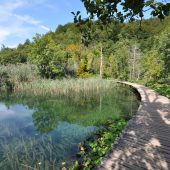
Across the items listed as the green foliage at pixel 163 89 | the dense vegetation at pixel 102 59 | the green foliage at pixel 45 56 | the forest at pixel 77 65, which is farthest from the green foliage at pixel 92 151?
the green foliage at pixel 45 56

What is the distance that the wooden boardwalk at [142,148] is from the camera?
11.1 ft

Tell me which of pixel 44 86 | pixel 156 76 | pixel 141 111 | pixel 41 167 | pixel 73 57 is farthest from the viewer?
pixel 73 57

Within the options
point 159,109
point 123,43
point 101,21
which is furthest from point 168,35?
point 101,21

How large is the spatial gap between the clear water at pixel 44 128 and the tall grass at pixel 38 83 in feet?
6.86

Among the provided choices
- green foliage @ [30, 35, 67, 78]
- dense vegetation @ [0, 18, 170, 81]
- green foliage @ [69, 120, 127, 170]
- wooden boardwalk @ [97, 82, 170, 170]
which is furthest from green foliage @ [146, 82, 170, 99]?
green foliage @ [30, 35, 67, 78]

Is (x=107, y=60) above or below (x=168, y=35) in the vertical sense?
below

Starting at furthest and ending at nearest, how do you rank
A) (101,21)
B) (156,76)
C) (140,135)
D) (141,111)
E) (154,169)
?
(156,76) < (141,111) < (140,135) < (154,169) < (101,21)

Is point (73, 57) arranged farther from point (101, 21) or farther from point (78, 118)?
point (101, 21)

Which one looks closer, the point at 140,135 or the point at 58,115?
the point at 140,135

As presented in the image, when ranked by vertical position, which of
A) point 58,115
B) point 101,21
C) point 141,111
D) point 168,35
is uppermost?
point 168,35

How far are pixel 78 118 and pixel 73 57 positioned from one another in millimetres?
19552

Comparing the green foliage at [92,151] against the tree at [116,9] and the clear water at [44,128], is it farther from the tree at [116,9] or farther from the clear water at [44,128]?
the tree at [116,9]

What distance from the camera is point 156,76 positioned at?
2452 cm

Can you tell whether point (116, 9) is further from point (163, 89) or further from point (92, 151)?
point (163, 89)
